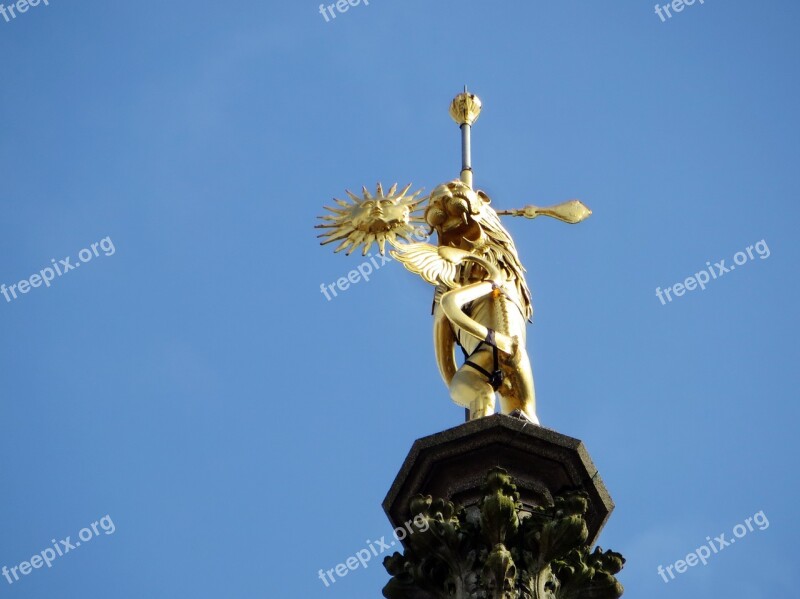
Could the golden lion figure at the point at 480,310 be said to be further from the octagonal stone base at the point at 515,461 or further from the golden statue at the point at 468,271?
the octagonal stone base at the point at 515,461

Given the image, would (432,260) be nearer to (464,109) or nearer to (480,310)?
(480,310)

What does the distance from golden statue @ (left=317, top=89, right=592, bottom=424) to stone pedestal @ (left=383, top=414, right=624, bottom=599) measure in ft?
5.11

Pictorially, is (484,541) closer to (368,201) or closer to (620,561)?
(620,561)

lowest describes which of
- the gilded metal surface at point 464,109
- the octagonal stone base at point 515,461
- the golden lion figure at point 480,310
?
the octagonal stone base at point 515,461

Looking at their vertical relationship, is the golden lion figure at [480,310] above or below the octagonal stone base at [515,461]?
above

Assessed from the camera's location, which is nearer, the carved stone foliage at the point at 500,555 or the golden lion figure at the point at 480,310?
the carved stone foliage at the point at 500,555

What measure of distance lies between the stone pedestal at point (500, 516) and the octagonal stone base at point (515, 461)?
0.03ft

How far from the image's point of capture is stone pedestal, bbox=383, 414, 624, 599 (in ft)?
54.4

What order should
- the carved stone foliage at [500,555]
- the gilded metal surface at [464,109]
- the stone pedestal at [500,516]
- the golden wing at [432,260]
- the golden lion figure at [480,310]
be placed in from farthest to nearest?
the gilded metal surface at [464,109] < the golden wing at [432,260] < the golden lion figure at [480,310] < the stone pedestal at [500,516] < the carved stone foliage at [500,555]

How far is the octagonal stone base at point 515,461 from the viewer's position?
1766 centimetres

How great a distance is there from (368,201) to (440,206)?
109cm

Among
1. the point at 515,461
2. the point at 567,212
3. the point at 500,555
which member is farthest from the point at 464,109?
the point at 500,555

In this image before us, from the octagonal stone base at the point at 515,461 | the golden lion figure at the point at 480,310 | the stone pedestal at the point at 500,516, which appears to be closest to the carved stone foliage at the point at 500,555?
the stone pedestal at the point at 500,516

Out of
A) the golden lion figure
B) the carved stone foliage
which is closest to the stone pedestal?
the carved stone foliage
